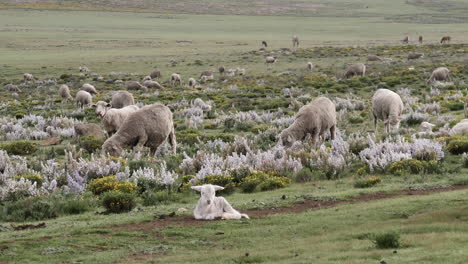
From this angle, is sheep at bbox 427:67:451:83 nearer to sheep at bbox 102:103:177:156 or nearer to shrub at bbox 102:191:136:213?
sheep at bbox 102:103:177:156

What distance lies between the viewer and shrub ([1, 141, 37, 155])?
21.9 m

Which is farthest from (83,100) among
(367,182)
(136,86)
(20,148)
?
(367,182)

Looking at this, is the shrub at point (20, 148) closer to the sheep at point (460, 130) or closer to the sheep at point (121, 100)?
the sheep at point (121, 100)

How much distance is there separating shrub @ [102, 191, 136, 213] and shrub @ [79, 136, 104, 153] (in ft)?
28.1

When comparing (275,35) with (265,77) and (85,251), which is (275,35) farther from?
(85,251)

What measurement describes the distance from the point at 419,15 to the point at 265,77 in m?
144

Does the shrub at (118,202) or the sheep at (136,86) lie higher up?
the shrub at (118,202)

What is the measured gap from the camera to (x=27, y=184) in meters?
15.1

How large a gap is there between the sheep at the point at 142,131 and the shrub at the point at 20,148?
4.42 metres

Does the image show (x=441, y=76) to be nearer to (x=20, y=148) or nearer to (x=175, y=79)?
(x=175, y=79)

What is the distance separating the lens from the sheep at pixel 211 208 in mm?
11453

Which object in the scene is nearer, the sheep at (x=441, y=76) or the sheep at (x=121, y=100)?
the sheep at (x=121, y=100)

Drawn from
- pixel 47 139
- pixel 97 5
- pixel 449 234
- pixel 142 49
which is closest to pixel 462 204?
pixel 449 234

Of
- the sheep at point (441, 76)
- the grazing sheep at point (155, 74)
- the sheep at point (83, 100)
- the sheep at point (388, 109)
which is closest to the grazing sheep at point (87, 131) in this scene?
the sheep at point (388, 109)
